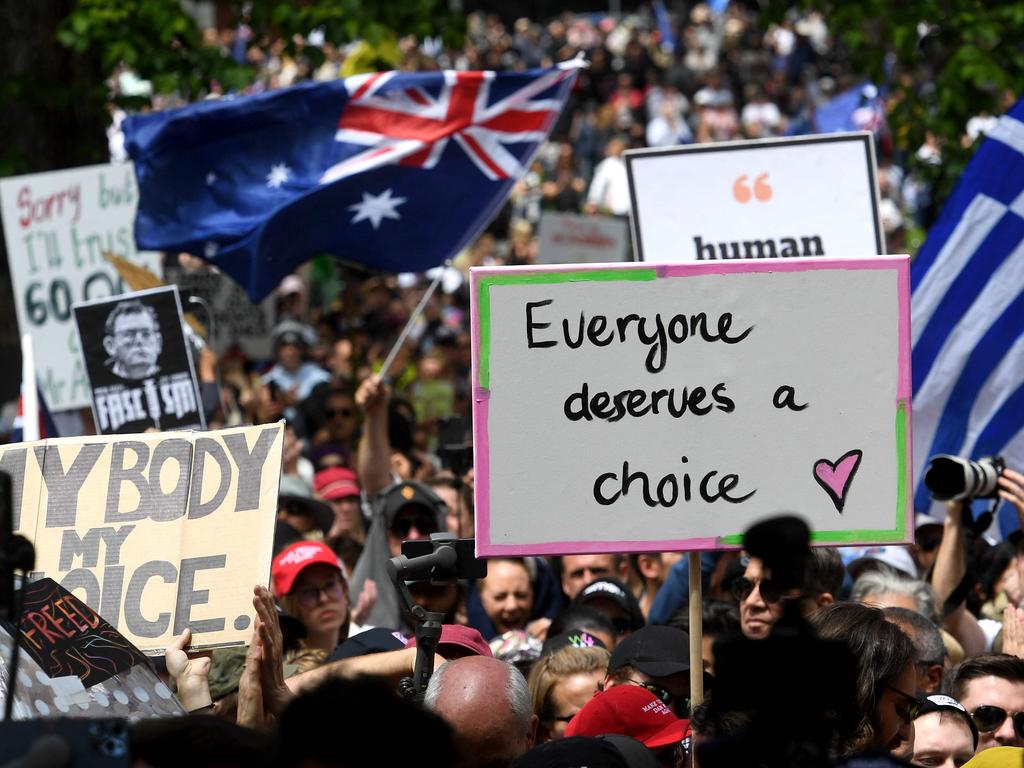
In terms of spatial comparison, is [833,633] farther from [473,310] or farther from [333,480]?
[333,480]

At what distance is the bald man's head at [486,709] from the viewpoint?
4066 millimetres

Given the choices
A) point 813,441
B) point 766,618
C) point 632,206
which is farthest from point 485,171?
point 813,441

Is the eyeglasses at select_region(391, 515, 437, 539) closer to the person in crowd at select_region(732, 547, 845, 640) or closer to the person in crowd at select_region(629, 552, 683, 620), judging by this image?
the person in crowd at select_region(629, 552, 683, 620)

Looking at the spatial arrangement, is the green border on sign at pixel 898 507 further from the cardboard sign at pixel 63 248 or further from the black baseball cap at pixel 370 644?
the cardboard sign at pixel 63 248

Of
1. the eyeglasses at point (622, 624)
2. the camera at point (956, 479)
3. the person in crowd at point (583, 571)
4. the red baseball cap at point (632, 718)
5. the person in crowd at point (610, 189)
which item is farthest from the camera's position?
the person in crowd at point (610, 189)

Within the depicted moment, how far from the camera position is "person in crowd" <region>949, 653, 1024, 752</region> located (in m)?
5.09

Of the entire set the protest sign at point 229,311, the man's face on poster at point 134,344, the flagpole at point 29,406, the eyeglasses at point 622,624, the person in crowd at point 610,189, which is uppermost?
the person in crowd at point 610,189

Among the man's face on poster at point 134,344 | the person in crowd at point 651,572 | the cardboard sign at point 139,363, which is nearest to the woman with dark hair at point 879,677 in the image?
the person in crowd at point 651,572

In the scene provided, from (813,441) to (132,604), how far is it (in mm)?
1824

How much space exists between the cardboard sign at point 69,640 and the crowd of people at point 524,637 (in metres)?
0.46

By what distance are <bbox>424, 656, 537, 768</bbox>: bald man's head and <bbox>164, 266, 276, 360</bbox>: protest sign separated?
24.4 ft

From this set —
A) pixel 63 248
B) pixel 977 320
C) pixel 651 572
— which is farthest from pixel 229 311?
pixel 977 320

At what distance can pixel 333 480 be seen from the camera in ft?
30.0

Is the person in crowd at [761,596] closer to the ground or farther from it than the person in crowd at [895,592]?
farther from it
